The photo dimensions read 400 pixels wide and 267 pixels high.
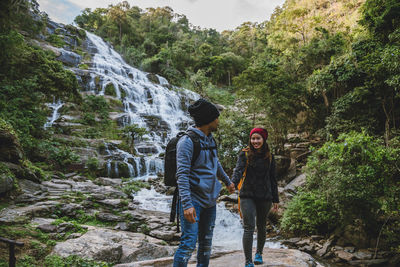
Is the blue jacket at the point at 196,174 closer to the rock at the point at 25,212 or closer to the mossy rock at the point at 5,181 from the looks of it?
the rock at the point at 25,212

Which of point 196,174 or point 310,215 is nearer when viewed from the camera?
point 196,174

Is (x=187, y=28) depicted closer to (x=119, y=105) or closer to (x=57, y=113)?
(x=119, y=105)

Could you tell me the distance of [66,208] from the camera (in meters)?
5.72

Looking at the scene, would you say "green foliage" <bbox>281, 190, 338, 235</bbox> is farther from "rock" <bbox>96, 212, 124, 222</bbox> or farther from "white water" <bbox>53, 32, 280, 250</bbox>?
"rock" <bbox>96, 212, 124, 222</bbox>

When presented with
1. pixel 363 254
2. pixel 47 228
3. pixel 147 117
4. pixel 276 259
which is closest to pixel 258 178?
pixel 276 259

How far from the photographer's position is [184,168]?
1895 mm

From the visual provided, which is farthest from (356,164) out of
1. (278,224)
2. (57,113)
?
(57,113)

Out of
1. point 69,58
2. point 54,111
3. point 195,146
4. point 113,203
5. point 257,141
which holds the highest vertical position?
point 69,58

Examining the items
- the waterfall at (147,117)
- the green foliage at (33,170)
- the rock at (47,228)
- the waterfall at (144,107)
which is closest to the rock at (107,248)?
the rock at (47,228)

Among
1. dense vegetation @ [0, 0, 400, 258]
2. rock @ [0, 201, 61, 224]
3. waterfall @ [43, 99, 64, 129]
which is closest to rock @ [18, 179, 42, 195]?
rock @ [0, 201, 61, 224]

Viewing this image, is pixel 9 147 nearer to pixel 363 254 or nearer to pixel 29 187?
pixel 29 187

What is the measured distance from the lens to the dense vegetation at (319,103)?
5.19m

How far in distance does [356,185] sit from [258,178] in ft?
11.7

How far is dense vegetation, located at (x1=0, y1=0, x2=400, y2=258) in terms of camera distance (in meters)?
5.19
